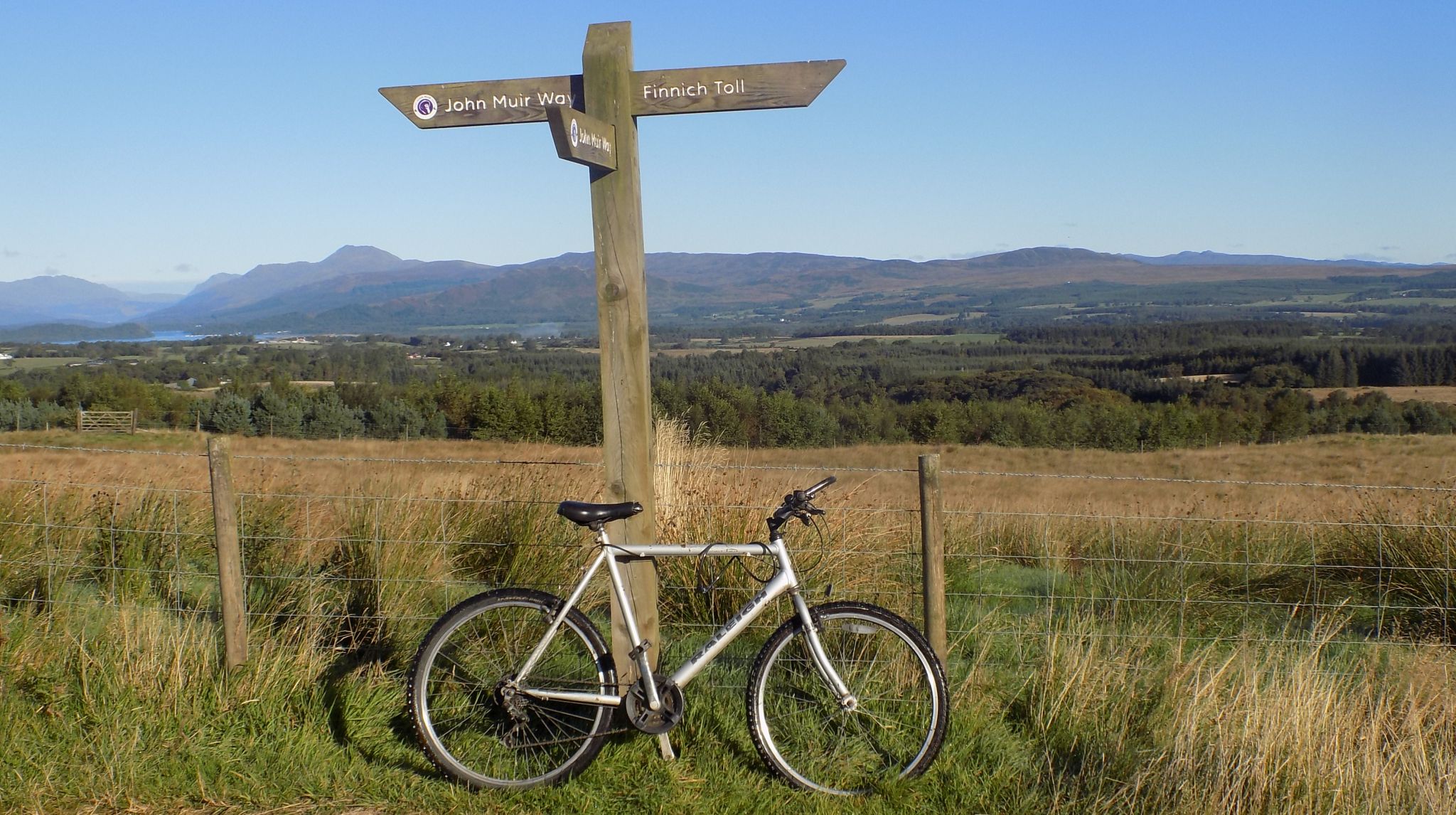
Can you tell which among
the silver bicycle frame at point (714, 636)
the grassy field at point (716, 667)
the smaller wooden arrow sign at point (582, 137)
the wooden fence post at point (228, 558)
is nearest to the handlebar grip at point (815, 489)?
the silver bicycle frame at point (714, 636)

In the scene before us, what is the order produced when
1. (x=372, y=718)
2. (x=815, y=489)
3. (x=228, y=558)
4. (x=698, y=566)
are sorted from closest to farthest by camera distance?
(x=815, y=489) → (x=372, y=718) → (x=228, y=558) → (x=698, y=566)

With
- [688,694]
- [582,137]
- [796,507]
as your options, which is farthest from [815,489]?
[582,137]

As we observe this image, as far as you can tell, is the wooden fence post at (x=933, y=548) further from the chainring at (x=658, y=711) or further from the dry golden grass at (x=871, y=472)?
the chainring at (x=658, y=711)

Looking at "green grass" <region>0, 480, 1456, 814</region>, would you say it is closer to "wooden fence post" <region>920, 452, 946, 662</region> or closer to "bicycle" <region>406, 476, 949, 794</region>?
"bicycle" <region>406, 476, 949, 794</region>

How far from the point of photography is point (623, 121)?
409 centimetres

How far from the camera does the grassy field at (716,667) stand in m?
3.75

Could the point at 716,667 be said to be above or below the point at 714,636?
below

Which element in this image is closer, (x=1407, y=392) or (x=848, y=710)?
(x=848, y=710)

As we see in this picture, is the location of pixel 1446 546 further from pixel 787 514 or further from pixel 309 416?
pixel 309 416

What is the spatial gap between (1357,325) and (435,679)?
16546 cm

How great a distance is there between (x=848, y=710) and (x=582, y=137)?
2147mm

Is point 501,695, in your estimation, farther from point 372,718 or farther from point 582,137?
point 582,137

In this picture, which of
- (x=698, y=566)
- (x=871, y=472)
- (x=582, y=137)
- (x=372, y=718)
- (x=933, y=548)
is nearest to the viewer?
(x=582, y=137)

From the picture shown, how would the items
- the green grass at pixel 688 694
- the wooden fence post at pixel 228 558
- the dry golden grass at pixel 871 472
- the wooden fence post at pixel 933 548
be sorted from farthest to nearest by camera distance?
the dry golden grass at pixel 871 472 < the wooden fence post at pixel 228 558 < the wooden fence post at pixel 933 548 < the green grass at pixel 688 694
